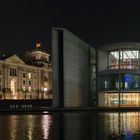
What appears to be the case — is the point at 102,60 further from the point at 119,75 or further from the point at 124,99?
the point at 124,99

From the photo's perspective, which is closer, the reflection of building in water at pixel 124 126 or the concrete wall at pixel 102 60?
the reflection of building in water at pixel 124 126

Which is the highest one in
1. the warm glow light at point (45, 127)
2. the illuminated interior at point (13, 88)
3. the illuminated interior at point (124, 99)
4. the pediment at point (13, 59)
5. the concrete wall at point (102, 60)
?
the pediment at point (13, 59)

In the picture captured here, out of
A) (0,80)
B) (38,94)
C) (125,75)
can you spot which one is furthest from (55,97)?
(38,94)

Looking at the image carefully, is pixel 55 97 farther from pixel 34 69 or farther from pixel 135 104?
pixel 34 69

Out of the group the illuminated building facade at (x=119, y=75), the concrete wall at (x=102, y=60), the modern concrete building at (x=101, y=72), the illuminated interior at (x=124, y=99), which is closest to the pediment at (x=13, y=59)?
the modern concrete building at (x=101, y=72)

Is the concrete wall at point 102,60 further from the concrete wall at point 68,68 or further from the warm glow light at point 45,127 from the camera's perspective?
the warm glow light at point 45,127

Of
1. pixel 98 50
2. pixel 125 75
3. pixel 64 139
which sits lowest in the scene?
pixel 64 139

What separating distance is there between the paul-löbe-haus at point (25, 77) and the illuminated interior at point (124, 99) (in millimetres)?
62015

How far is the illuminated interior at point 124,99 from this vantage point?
93.6 meters

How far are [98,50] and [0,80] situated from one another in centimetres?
6100

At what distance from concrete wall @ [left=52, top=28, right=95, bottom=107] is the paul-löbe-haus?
5545 cm

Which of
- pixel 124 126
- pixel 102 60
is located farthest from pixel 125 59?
pixel 124 126

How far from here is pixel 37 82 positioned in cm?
17562

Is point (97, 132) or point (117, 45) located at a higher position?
point (117, 45)
